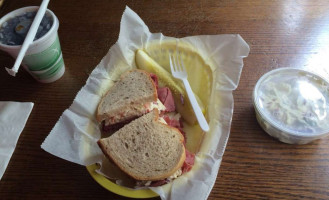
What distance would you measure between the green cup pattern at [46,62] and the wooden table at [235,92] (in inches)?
2.0

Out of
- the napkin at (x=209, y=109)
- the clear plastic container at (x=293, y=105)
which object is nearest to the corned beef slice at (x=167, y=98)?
the napkin at (x=209, y=109)

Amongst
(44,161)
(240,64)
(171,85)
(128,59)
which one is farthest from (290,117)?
(44,161)

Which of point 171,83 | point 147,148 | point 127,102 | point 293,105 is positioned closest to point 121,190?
point 147,148

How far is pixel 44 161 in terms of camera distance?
0.82 meters

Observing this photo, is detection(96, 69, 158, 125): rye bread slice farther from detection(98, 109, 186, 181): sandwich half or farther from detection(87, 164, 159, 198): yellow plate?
detection(87, 164, 159, 198): yellow plate

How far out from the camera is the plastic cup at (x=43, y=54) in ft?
2.77

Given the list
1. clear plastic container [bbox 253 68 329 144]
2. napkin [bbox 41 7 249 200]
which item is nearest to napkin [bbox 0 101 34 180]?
napkin [bbox 41 7 249 200]

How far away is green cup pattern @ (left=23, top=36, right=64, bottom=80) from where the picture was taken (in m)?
0.88

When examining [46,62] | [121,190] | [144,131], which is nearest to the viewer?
[121,190]

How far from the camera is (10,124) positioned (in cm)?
87

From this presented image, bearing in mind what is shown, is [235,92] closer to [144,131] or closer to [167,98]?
[167,98]

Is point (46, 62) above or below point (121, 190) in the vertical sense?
above

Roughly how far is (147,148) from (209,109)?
0.20 m

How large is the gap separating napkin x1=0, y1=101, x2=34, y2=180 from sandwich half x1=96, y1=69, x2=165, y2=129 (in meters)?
0.23
